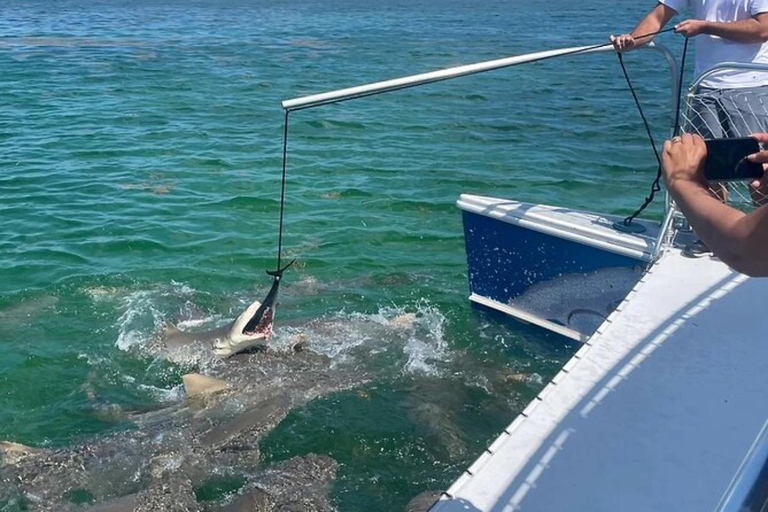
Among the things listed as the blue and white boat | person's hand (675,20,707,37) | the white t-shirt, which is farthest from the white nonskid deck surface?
person's hand (675,20,707,37)

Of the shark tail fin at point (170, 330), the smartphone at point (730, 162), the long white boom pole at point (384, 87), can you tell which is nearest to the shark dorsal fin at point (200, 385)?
the shark tail fin at point (170, 330)

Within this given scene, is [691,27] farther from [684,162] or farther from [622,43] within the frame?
[684,162]

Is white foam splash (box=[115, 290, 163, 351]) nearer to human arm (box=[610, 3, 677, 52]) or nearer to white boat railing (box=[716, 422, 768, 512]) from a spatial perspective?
human arm (box=[610, 3, 677, 52])

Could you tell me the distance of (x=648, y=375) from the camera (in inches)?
169

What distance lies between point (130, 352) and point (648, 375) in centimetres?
477

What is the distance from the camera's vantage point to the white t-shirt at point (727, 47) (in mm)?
5715

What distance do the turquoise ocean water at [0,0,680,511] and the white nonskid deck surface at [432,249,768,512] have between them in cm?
168

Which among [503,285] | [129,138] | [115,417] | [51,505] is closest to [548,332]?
[503,285]

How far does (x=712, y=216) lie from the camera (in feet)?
7.75

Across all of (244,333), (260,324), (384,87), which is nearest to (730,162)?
(384,87)

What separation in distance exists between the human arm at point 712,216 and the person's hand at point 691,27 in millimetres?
3115

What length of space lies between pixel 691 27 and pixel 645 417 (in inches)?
112

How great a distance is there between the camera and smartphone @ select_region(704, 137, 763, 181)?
9.11 feet

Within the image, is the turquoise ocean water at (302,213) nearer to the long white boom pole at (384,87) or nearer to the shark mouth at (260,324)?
the shark mouth at (260,324)
